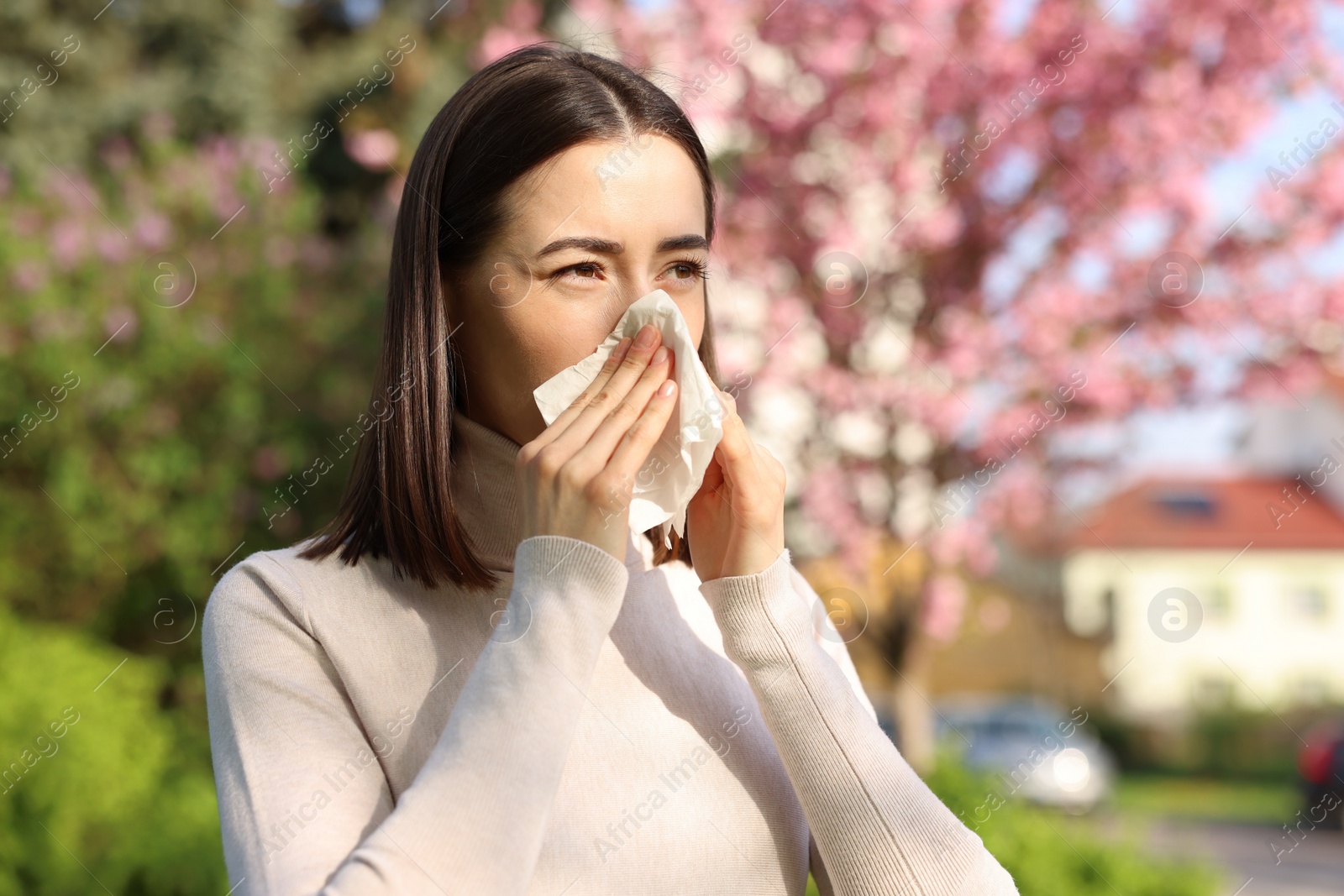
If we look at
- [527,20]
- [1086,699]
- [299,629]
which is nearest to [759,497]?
[299,629]

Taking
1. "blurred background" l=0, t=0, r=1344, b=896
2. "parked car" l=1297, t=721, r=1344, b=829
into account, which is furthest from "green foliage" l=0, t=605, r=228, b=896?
"parked car" l=1297, t=721, r=1344, b=829

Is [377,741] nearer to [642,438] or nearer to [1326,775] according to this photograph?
[642,438]

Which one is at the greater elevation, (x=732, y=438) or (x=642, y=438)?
(x=642, y=438)

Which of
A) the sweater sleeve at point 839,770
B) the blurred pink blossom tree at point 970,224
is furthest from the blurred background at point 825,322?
the sweater sleeve at point 839,770

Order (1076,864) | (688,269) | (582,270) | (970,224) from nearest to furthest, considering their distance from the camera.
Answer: (582,270) < (688,269) < (1076,864) < (970,224)

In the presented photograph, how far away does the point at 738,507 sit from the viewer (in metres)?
1.55

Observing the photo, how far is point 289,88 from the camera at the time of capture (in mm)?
12094

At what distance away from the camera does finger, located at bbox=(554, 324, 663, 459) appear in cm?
137

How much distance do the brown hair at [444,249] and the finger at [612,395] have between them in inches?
9.4

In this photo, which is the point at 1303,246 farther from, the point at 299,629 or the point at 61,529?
the point at 61,529

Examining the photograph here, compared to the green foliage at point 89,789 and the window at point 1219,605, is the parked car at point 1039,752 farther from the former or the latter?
the window at point 1219,605

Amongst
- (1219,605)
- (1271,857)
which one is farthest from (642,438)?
(1219,605)

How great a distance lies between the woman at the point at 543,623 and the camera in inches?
50.7

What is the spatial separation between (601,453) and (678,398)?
5.7 inches
